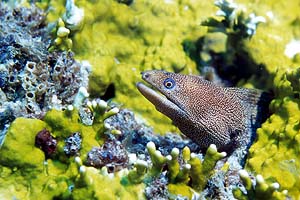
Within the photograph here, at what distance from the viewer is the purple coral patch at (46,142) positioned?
2.72m

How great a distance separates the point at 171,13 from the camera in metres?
4.45

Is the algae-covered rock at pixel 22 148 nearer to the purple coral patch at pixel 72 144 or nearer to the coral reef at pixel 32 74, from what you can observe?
the purple coral patch at pixel 72 144

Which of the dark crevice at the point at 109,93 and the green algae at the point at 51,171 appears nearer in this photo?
the green algae at the point at 51,171

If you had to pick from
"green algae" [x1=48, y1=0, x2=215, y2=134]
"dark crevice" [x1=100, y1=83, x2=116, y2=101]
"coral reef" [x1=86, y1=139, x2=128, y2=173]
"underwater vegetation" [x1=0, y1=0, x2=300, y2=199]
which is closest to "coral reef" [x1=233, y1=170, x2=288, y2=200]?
"underwater vegetation" [x1=0, y1=0, x2=300, y2=199]

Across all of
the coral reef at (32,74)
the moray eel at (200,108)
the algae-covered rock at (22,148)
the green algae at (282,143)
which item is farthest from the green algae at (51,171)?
the green algae at (282,143)

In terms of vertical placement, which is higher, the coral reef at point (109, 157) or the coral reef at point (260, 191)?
the coral reef at point (260, 191)

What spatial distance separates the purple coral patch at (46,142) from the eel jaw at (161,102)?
88 centimetres

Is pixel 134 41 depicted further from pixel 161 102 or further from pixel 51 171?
pixel 51 171

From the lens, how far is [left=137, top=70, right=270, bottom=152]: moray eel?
3.36 metres

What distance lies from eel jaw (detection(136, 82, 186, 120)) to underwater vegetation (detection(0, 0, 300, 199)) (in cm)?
34

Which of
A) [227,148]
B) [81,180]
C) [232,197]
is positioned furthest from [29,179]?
[227,148]

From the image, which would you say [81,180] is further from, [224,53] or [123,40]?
[224,53]

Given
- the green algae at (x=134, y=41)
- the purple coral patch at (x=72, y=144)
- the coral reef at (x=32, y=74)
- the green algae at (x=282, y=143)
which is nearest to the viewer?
the purple coral patch at (x=72, y=144)

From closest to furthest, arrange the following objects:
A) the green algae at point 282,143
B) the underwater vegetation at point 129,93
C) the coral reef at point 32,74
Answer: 1. the underwater vegetation at point 129,93
2. the green algae at point 282,143
3. the coral reef at point 32,74
